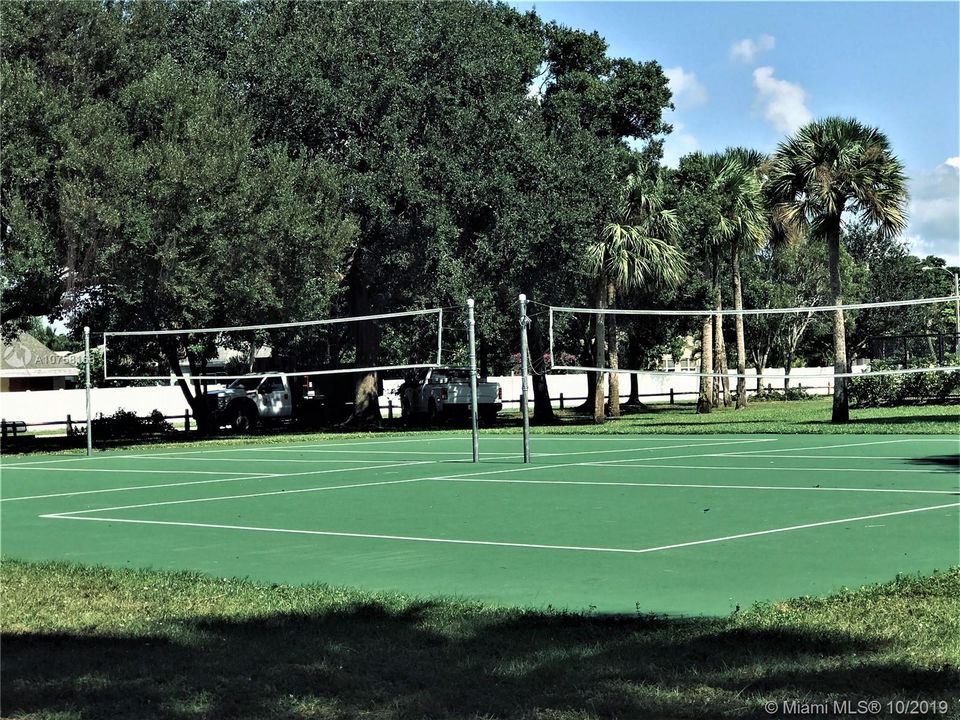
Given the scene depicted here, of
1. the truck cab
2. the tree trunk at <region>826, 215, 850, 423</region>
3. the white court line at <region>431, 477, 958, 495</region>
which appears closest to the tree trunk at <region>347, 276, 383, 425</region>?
the truck cab

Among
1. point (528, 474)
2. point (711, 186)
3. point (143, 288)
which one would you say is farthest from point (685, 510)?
point (711, 186)

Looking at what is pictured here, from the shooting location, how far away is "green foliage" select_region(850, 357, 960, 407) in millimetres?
46656

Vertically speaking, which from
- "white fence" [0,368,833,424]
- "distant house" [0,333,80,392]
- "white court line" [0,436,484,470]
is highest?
"distant house" [0,333,80,392]

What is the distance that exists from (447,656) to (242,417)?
4142cm

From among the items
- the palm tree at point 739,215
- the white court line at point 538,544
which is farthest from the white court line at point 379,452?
the palm tree at point 739,215

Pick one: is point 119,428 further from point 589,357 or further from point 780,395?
point 780,395

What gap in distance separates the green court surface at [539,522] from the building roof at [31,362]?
128 ft

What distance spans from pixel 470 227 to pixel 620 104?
12467 mm

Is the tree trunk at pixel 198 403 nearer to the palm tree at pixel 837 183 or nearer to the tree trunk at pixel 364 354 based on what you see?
the tree trunk at pixel 364 354

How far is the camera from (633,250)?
4234cm

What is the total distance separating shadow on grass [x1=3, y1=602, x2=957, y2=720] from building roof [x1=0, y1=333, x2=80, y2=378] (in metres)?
56.7

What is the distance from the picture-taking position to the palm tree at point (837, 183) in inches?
1427

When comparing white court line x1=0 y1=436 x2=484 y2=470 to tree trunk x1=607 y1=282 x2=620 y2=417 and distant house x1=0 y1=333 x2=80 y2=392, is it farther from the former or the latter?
distant house x1=0 y1=333 x2=80 y2=392

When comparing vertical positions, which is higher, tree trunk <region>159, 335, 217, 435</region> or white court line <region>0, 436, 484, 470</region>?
tree trunk <region>159, 335, 217, 435</region>
